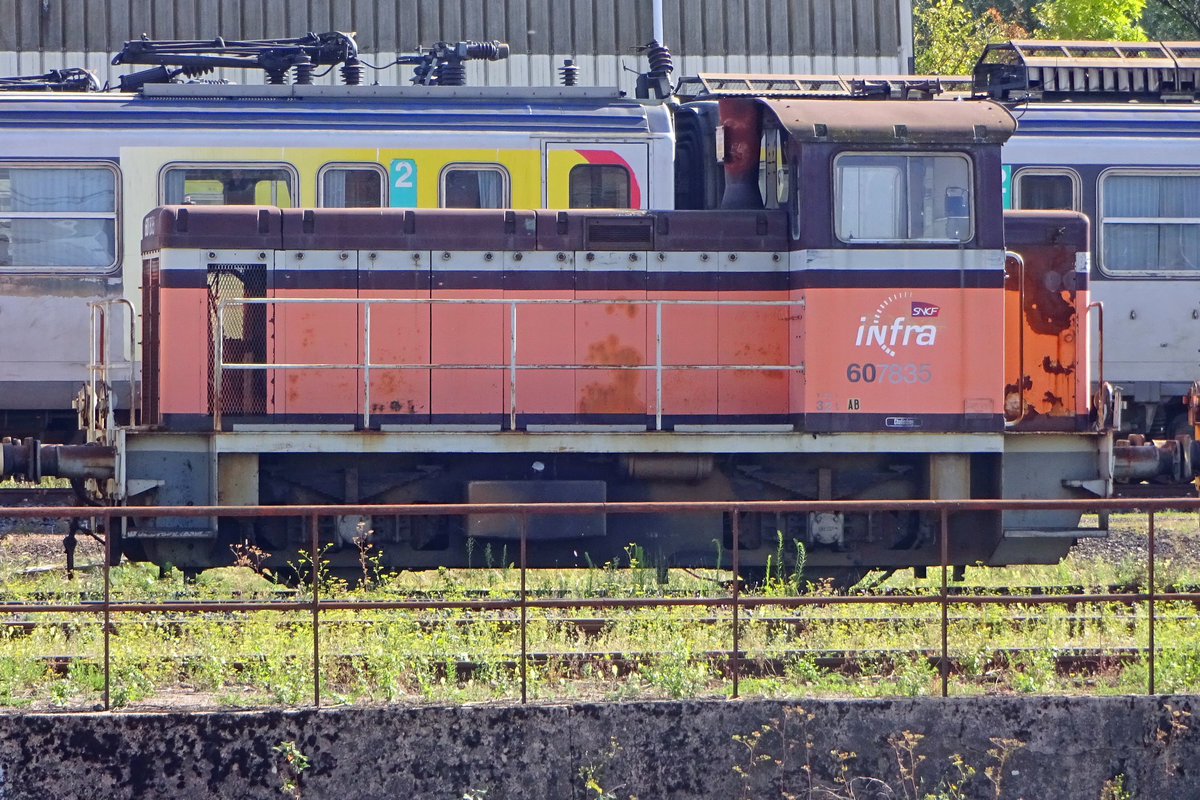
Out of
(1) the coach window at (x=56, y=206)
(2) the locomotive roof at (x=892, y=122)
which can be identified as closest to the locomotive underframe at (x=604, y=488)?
(2) the locomotive roof at (x=892, y=122)

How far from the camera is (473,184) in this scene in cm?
1306

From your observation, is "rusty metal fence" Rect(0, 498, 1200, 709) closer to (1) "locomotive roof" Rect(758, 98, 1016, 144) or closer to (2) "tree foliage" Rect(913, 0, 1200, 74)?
(1) "locomotive roof" Rect(758, 98, 1016, 144)

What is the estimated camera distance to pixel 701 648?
788 cm

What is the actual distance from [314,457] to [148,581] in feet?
5.91

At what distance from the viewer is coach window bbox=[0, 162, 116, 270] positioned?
43.4 ft

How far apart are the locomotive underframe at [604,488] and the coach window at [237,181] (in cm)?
385

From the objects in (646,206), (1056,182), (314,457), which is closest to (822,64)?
(1056,182)

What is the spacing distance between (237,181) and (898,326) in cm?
628

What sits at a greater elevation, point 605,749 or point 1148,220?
point 1148,220

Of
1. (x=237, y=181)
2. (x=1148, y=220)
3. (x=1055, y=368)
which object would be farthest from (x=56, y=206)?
(x=1148, y=220)

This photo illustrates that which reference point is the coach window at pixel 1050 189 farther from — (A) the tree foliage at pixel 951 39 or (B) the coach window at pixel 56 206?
(A) the tree foliage at pixel 951 39

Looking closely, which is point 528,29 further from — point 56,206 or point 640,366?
point 640,366

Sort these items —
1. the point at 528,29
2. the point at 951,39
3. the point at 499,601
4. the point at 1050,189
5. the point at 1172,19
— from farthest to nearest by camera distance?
1. the point at 1172,19
2. the point at 951,39
3. the point at 528,29
4. the point at 1050,189
5. the point at 499,601

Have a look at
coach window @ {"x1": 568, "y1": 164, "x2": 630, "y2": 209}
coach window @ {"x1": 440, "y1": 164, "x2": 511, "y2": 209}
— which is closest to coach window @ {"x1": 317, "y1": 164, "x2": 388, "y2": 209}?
coach window @ {"x1": 440, "y1": 164, "x2": 511, "y2": 209}
